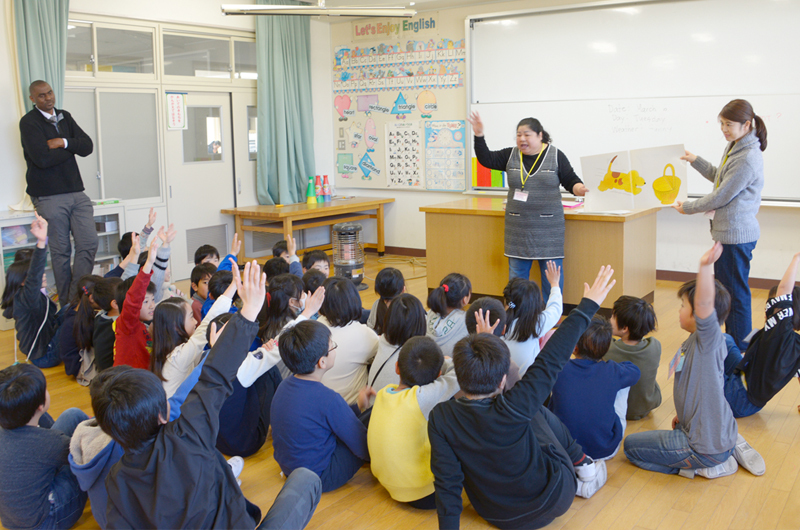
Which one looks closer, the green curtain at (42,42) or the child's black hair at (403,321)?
the child's black hair at (403,321)

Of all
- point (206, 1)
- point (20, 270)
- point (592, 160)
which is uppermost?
point (206, 1)

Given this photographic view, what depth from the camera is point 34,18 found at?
15.3ft

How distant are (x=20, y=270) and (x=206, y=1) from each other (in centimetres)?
330

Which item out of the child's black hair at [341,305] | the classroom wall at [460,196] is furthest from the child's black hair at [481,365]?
the classroom wall at [460,196]

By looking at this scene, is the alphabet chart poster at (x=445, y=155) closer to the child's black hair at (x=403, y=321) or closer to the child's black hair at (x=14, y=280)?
the child's black hair at (x=14, y=280)

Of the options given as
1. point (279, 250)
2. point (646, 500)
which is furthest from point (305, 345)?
point (279, 250)

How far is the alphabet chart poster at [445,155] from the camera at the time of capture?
21.0 feet

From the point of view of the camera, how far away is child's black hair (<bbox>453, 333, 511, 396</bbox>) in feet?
6.02

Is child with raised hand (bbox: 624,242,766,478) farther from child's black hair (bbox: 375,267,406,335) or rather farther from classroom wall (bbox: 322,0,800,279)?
classroom wall (bbox: 322,0,800,279)

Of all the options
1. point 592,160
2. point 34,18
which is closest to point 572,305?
point 592,160

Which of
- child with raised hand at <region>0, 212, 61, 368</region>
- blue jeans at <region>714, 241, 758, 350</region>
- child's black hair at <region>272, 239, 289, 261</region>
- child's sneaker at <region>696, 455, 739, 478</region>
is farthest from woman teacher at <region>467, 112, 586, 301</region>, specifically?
child with raised hand at <region>0, 212, 61, 368</region>

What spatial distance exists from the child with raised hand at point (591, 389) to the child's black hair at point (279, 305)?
1.16 m

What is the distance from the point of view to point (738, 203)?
129 inches

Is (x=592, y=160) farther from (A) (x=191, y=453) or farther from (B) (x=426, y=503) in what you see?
(A) (x=191, y=453)
